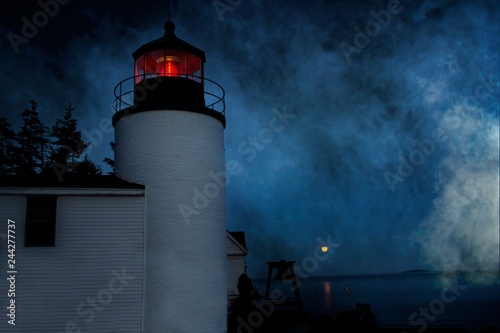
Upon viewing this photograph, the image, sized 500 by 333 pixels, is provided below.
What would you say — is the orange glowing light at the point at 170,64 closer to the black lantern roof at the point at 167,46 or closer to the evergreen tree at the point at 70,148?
the black lantern roof at the point at 167,46

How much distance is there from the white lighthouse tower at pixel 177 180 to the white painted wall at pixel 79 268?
635 mm

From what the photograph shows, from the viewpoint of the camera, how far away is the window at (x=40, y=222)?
1270 cm

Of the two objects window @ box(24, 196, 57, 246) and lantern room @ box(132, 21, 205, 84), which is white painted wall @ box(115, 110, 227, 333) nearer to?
lantern room @ box(132, 21, 205, 84)

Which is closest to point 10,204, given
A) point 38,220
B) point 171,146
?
point 38,220

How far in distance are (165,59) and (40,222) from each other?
22.5 ft

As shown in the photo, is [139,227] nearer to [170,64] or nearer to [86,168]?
[170,64]

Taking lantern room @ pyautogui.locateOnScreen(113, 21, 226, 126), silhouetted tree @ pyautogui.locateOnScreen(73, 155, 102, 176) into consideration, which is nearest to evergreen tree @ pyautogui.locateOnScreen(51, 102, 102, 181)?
silhouetted tree @ pyautogui.locateOnScreen(73, 155, 102, 176)

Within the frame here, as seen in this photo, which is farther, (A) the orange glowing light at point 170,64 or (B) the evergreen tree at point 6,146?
(B) the evergreen tree at point 6,146

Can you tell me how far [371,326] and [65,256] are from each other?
37.4 feet

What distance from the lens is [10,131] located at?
34719 mm

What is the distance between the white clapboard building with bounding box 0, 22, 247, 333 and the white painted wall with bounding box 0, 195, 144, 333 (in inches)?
1.1

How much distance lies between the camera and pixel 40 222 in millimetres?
12789

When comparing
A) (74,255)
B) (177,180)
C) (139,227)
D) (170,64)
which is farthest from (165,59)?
(74,255)

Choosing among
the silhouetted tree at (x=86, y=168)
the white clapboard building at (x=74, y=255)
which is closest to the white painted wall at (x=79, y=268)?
the white clapboard building at (x=74, y=255)
